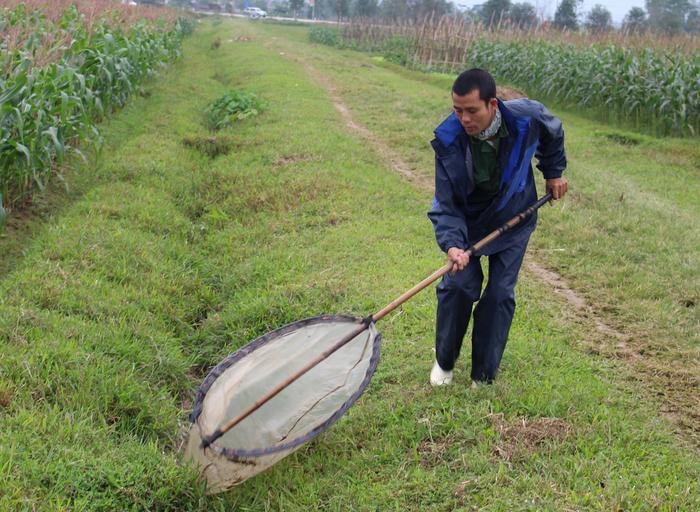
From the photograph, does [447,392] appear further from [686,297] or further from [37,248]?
[37,248]

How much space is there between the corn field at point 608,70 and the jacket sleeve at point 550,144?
30.9ft

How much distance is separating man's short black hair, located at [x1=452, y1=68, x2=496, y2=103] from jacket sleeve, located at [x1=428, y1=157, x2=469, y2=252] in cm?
39

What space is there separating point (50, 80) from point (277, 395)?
4481mm

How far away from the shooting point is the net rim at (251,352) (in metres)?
3.08

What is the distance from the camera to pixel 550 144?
355 cm

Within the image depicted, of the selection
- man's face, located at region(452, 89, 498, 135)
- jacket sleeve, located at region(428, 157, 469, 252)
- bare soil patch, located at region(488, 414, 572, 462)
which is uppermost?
man's face, located at region(452, 89, 498, 135)

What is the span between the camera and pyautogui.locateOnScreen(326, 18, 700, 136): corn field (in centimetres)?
1227

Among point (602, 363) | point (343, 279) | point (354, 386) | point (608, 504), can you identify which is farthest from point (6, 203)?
point (608, 504)

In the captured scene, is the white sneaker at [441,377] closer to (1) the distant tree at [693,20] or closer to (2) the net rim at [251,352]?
(2) the net rim at [251,352]

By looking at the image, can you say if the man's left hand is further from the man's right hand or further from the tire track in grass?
the tire track in grass

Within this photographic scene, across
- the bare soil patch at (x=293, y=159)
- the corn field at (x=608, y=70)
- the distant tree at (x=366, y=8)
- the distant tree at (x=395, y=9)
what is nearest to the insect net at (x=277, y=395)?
the bare soil patch at (x=293, y=159)

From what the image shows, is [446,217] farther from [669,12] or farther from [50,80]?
[669,12]

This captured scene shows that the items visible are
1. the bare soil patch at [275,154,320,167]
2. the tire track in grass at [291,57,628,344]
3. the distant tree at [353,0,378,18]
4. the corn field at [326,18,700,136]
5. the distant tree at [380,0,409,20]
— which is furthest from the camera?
the distant tree at [353,0,378,18]

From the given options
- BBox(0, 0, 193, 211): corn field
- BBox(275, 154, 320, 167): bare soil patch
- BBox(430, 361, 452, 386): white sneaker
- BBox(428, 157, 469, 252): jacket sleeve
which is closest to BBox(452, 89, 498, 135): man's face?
BBox(428, 157, 469, 252): jacket sleeve
